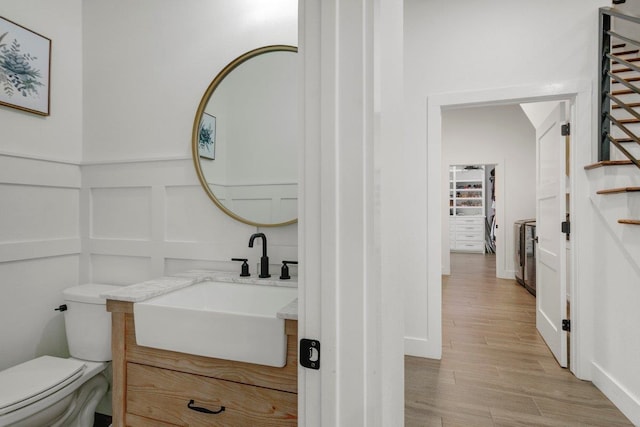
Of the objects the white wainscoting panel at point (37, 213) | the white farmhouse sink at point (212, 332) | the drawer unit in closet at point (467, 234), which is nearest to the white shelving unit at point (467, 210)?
the drawer unit in closet at point (467, 234)

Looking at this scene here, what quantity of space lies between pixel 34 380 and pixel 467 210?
9.45 meters

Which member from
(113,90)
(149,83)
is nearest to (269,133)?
(149,83)

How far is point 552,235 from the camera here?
257 cm

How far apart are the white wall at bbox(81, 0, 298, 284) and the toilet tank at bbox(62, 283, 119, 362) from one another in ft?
0.87

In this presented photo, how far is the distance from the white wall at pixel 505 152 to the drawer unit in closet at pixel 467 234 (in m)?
3.36

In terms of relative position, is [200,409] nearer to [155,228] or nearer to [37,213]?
[155,228]

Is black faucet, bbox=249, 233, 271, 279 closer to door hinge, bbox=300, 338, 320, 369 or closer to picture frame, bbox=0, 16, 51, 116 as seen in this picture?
door hinge, bbox=300, 338, 320, 369

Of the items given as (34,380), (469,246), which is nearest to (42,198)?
(34,380)

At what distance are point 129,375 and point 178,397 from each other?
0.72ft

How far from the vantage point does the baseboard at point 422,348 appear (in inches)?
98.7

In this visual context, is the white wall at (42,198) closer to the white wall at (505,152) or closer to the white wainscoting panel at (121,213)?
the white wainscoting panel at (121,213)

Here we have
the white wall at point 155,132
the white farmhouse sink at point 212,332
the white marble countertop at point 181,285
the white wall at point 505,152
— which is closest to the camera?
the white farmhouse sink at point 212,332

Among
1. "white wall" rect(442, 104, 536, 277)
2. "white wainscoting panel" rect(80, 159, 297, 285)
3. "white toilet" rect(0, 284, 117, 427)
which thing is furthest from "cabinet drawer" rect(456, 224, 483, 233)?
"white toilet" rect(0, 284, 117, 427)

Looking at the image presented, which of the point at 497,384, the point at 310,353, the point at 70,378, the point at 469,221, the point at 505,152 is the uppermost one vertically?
the point at 505,152
